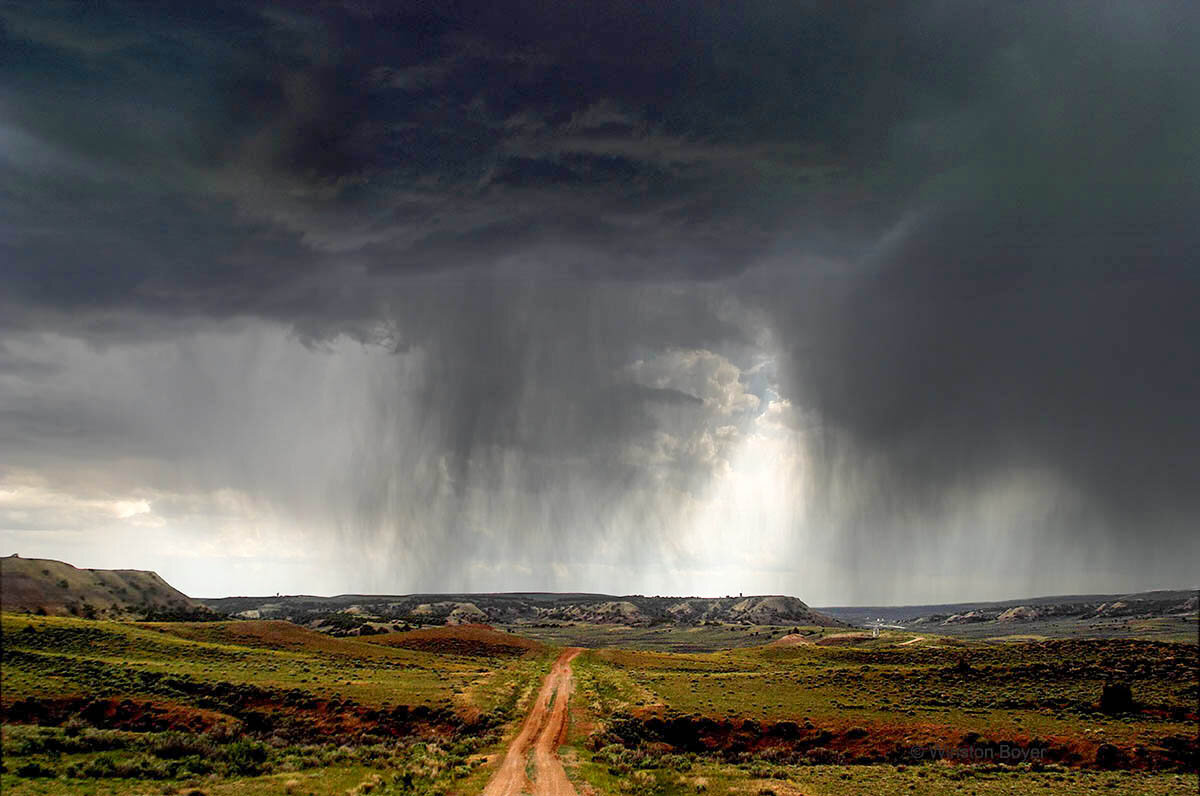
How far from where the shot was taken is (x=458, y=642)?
4914 inches

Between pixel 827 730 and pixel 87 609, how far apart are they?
173 ft

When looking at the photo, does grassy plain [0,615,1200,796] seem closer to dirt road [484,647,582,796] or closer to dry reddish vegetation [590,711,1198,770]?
dry reddish vegetation [590,711,1198,770]

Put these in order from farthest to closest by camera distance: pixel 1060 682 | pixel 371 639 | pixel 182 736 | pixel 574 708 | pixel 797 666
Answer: pixel 371 639 → pixel 797 666 → pixel 1060 682 → pixel 574 708 → pixel 182 736

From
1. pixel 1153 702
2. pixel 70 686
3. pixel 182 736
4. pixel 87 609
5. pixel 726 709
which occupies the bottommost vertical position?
pixel 726 709

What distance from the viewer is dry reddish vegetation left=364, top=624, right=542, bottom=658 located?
118750mm

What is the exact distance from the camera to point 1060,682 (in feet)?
217

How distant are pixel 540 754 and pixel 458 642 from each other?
91.4 m

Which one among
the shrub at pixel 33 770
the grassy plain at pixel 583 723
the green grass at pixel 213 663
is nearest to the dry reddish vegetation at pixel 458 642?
the green grass at pixel 213 663

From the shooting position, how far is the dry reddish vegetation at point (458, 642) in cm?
11875

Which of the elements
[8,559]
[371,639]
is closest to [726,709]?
[8,559]

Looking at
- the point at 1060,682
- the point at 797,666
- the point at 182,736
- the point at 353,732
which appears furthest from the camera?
the point at 797,666

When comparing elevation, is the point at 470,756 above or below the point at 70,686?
below

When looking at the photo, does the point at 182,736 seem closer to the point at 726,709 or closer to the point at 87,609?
the point at 87,609

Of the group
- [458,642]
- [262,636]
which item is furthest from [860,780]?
[458,642]
